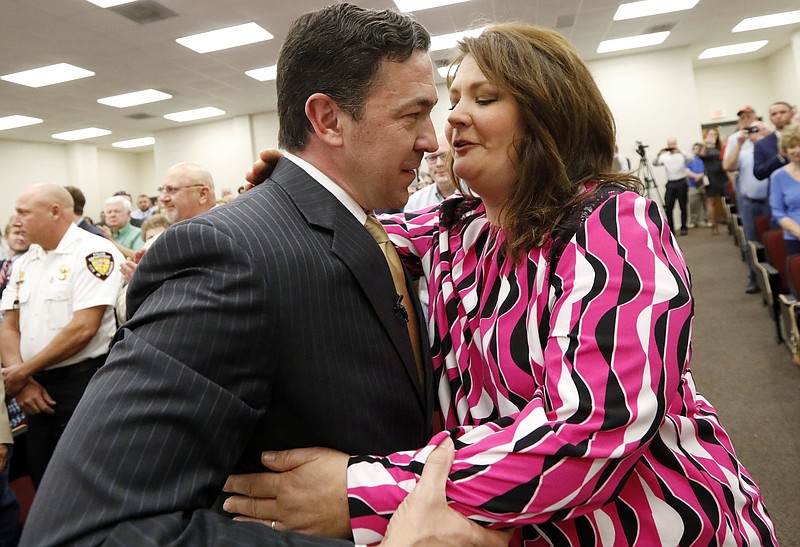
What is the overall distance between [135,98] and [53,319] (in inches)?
315

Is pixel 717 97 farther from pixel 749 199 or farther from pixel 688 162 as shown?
pixel 749 199

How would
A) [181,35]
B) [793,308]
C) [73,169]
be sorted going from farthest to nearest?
[73,169] → [181,35] → [793,308]

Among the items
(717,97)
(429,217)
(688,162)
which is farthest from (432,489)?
(717,97)

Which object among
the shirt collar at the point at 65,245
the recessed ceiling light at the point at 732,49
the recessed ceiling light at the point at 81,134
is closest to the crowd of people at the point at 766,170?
the recessed ceiling light at the point at 732,49

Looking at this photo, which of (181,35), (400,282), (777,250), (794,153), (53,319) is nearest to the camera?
(400,282)

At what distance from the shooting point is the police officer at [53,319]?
2840mm

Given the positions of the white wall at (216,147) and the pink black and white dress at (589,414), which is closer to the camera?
the pink black and white dress at (589,414)

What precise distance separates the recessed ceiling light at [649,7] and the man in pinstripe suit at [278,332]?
8.01 m

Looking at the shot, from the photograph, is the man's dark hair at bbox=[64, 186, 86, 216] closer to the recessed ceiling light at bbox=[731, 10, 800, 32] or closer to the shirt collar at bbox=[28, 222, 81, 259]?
the shirt collar at bbox=[28, 222, 81, 259]

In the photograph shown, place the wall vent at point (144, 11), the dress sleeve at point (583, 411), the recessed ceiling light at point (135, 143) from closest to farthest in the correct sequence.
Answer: the dress sleeve at point (583, 411)
the wall vent at point (144, 11)
the recessed ceiling light at point (135, 143)

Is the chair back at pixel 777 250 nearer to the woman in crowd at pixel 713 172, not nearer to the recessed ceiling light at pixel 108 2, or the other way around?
the woman in crowd at pixel 713 172

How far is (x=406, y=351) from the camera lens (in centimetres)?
103

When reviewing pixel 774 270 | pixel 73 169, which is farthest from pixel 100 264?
pixel 73 169

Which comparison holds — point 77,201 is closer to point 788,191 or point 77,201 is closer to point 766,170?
point 788,191
